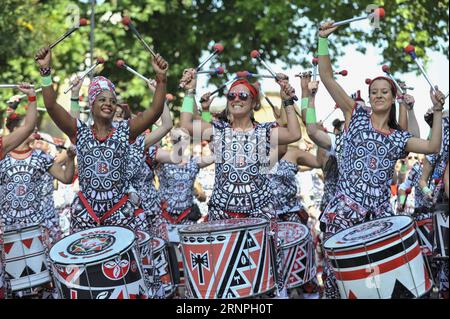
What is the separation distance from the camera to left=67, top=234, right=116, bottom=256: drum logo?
598 cm

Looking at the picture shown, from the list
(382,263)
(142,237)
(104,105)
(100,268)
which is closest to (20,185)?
(142,237)

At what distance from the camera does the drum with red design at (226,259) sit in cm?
616

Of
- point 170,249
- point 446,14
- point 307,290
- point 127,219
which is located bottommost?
point 307,290

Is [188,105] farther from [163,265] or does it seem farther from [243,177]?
[163,265]

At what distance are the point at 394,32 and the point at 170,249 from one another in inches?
424

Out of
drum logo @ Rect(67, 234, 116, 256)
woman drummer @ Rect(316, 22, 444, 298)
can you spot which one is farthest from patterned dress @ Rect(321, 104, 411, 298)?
drum logo @ Rect(67, 234, 116, 256)

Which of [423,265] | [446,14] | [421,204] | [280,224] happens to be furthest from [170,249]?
[446,14]

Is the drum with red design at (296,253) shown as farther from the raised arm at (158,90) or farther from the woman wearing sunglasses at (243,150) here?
the raised arm at (158,90)

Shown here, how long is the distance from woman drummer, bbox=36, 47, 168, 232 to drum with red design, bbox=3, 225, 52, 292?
0.65 m

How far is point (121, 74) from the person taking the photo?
18.6m

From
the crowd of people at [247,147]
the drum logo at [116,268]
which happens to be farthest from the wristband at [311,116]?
the drum logo at [116,268]

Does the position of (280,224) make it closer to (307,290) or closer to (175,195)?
(307,290)

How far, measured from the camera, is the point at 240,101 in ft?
23.2

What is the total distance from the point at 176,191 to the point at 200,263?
390 centimetres
